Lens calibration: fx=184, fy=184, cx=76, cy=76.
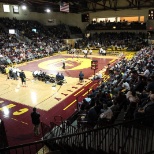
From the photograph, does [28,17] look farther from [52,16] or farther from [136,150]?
[136,150]

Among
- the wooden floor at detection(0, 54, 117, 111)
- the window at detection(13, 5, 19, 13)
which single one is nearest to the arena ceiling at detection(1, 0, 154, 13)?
the window at detection(13, 5, 19, 13)

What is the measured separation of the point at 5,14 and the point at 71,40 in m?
14.9

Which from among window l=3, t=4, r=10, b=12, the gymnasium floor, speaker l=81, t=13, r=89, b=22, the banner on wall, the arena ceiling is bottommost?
the gymnasium floor

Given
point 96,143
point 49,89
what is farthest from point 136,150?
point 49,89

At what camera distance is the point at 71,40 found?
42750 millimetres

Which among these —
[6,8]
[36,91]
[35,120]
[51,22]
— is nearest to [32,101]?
[36,91]

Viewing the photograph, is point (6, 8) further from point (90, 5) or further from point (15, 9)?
point (90, 5)

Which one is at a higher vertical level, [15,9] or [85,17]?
[15,9]

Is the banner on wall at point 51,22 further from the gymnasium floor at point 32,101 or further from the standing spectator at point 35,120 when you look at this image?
the standing spectator at point 35,120

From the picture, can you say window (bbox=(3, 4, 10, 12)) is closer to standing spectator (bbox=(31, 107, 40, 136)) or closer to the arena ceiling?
the arena ceiling

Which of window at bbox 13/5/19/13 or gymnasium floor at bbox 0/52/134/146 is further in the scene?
window at bbox 13/5/19/13

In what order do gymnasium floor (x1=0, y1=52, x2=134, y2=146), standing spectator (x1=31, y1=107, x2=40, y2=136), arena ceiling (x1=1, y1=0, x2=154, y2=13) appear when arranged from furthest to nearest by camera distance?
1. arena ceiling (x1=1, y1=0, x2=154, y2=13)
2. gymnasium floor (x1=0, y1=52, x2=134, y2=146)
3. standing spectator (x1=31, y1=107, x2=40, y2=136)

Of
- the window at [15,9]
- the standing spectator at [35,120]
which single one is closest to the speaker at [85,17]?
the window at [15,9]

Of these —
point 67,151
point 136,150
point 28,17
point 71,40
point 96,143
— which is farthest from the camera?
point 71,40
